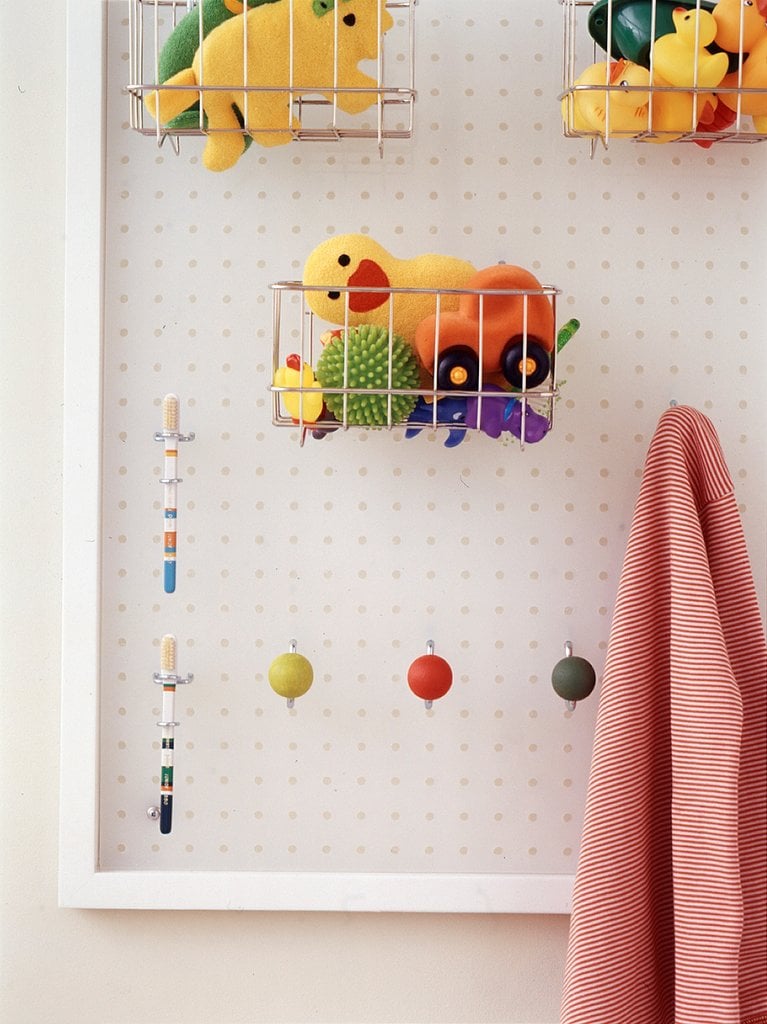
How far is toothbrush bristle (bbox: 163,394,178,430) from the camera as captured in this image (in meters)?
0.93

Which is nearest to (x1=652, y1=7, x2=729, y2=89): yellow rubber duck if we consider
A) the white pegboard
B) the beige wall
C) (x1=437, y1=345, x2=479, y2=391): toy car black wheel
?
the white pegboard

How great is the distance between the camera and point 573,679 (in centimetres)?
92

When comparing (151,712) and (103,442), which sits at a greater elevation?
(103,442)

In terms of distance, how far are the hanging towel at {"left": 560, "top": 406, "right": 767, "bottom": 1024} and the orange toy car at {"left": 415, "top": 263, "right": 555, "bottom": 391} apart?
166 millimetres

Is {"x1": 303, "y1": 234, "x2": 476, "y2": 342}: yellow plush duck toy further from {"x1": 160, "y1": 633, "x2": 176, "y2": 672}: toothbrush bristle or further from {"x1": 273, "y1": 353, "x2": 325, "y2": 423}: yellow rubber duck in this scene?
{"x1": 160, "y1": 633, "x2": 176, "y2": 672}: toothbrush bristle

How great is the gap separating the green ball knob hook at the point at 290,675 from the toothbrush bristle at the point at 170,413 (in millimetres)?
239

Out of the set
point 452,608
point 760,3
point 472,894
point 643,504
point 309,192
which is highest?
point 760,3

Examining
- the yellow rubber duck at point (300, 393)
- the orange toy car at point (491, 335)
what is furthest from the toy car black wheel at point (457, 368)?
the yellow rubber duck at point (300, 393)

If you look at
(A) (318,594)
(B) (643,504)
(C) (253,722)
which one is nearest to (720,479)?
(B) (643,504)

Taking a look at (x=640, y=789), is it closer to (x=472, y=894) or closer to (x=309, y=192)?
(x=472, y=894)

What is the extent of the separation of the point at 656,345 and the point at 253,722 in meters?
0.54

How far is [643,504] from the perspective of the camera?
0.90 meters

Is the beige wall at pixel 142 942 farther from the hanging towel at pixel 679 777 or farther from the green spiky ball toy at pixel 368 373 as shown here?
the green spiky ball toy at pixel 368 373

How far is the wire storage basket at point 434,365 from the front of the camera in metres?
0.83
